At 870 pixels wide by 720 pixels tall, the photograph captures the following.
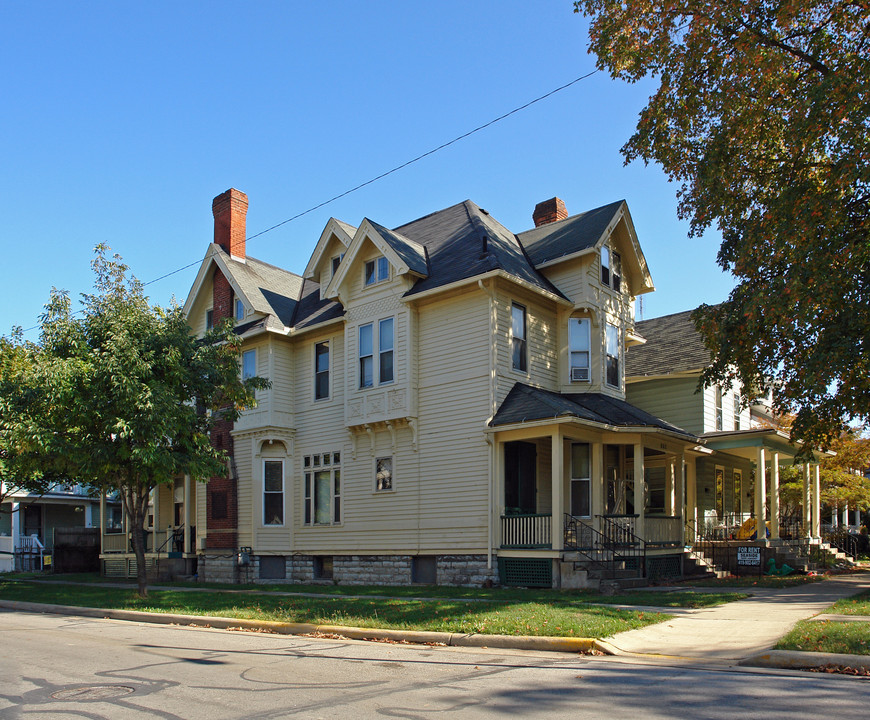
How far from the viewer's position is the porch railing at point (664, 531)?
69.3 ft

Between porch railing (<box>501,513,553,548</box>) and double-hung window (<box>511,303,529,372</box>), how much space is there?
4.01 m

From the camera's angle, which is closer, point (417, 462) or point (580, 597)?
point (580, 597)

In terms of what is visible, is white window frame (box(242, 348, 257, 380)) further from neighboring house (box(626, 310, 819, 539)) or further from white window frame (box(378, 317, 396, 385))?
neighboring house (box(626, 310, 819, 539))

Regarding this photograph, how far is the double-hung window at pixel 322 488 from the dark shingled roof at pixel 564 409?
6.08 m

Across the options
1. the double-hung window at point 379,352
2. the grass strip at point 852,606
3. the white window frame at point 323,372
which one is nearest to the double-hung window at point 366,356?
the double-hung window at point 379,352

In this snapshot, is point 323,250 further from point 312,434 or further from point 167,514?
point 167,514

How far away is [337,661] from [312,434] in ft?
48.3

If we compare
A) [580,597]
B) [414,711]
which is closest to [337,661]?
[414,711]

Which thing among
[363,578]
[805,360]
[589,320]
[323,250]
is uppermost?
[323,250]

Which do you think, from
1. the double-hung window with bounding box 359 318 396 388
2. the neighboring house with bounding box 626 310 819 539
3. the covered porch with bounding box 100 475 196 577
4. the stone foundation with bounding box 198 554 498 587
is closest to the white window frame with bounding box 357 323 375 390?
the double-hung window with bounding box 359 318 396 388

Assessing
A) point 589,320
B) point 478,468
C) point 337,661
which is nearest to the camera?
point 337,661

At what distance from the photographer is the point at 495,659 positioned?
412 inches

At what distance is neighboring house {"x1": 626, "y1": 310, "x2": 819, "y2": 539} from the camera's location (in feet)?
83.4

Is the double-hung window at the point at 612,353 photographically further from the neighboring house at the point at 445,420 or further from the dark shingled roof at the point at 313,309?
the dark shingled roof at the point at 313,309
